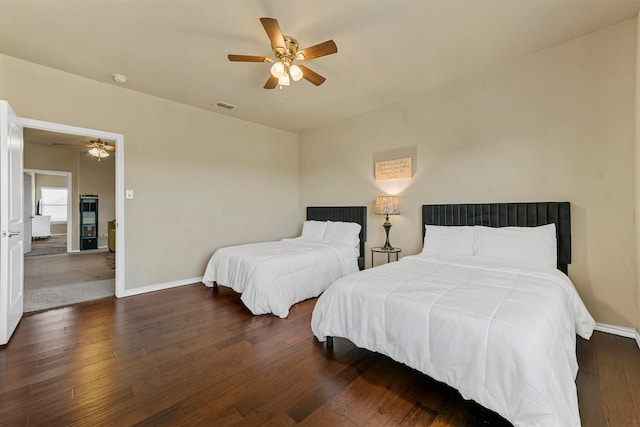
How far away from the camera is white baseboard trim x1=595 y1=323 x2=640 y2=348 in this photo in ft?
7.48

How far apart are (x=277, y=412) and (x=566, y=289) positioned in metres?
2.25

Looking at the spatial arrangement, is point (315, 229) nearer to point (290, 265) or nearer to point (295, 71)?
point (290, 265)

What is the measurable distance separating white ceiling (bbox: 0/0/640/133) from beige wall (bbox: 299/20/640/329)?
260 millimetres

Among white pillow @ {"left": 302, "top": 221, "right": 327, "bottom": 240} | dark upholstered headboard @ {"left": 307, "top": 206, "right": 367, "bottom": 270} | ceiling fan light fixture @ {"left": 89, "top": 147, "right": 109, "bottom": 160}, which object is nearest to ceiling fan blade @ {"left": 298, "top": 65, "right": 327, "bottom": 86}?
dark upholstered headboard @ {"left": 307, "top": 206, "right": 367, "bottom": 270}

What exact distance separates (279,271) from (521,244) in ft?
8.35

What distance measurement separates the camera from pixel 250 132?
15.9 feet

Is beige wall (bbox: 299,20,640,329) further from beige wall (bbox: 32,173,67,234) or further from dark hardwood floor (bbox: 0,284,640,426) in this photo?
beige wall (bbox: 32,173,67,234)

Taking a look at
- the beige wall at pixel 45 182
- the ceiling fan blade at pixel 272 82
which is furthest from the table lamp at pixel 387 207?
the beige wall at pixel 45 182

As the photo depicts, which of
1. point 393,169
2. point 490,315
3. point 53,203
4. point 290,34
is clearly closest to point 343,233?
point 393,169

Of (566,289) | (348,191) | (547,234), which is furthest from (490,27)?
(348,191)

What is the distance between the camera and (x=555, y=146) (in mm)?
2688

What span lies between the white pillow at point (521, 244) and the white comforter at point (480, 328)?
0.97 feet

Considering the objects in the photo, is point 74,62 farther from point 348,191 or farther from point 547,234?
point 547,234

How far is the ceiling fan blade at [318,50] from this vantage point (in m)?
2.09
